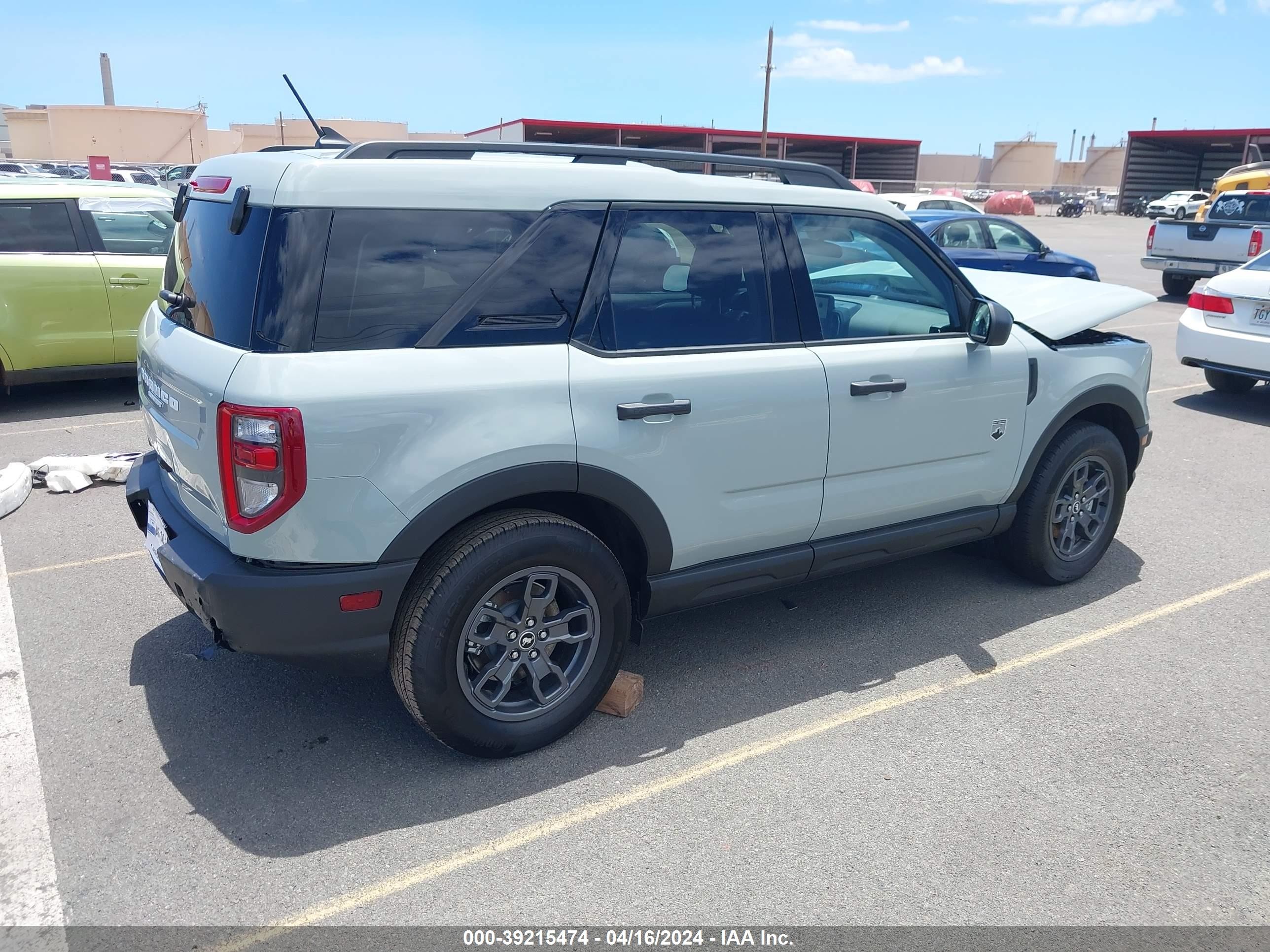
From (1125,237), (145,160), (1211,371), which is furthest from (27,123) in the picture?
(1211,371)

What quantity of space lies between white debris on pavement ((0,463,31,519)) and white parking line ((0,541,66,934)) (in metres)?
2.10

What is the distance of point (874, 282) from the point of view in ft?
14.7

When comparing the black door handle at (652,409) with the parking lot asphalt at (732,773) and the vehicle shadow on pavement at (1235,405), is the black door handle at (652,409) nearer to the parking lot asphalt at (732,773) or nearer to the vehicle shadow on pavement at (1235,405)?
the parking lot asphalt at (732,773)

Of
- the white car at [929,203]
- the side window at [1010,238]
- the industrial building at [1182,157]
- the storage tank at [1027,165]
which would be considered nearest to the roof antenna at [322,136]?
the side window at [1010,238]

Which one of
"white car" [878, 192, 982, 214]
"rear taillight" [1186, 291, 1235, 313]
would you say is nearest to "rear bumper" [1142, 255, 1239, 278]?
"white car" [878, 192, 982, 214]

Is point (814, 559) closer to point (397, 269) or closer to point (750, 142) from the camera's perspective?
point (397, 269)

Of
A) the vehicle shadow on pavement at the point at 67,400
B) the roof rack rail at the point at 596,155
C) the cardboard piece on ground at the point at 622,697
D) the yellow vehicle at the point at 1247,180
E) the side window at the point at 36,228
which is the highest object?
the yellow vehicle at the point at 1247,180

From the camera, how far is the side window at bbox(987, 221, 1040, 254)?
14.2 metres

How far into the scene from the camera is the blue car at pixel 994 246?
539 inches

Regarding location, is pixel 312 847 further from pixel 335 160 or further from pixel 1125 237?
pixel 1125 237

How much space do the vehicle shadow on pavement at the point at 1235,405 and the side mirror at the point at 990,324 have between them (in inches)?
234

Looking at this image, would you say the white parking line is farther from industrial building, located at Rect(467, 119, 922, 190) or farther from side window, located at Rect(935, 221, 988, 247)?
industrial building, located at Rect(467, 119, 922, 190)

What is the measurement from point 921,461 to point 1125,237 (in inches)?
1506

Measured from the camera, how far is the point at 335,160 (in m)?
3.01
